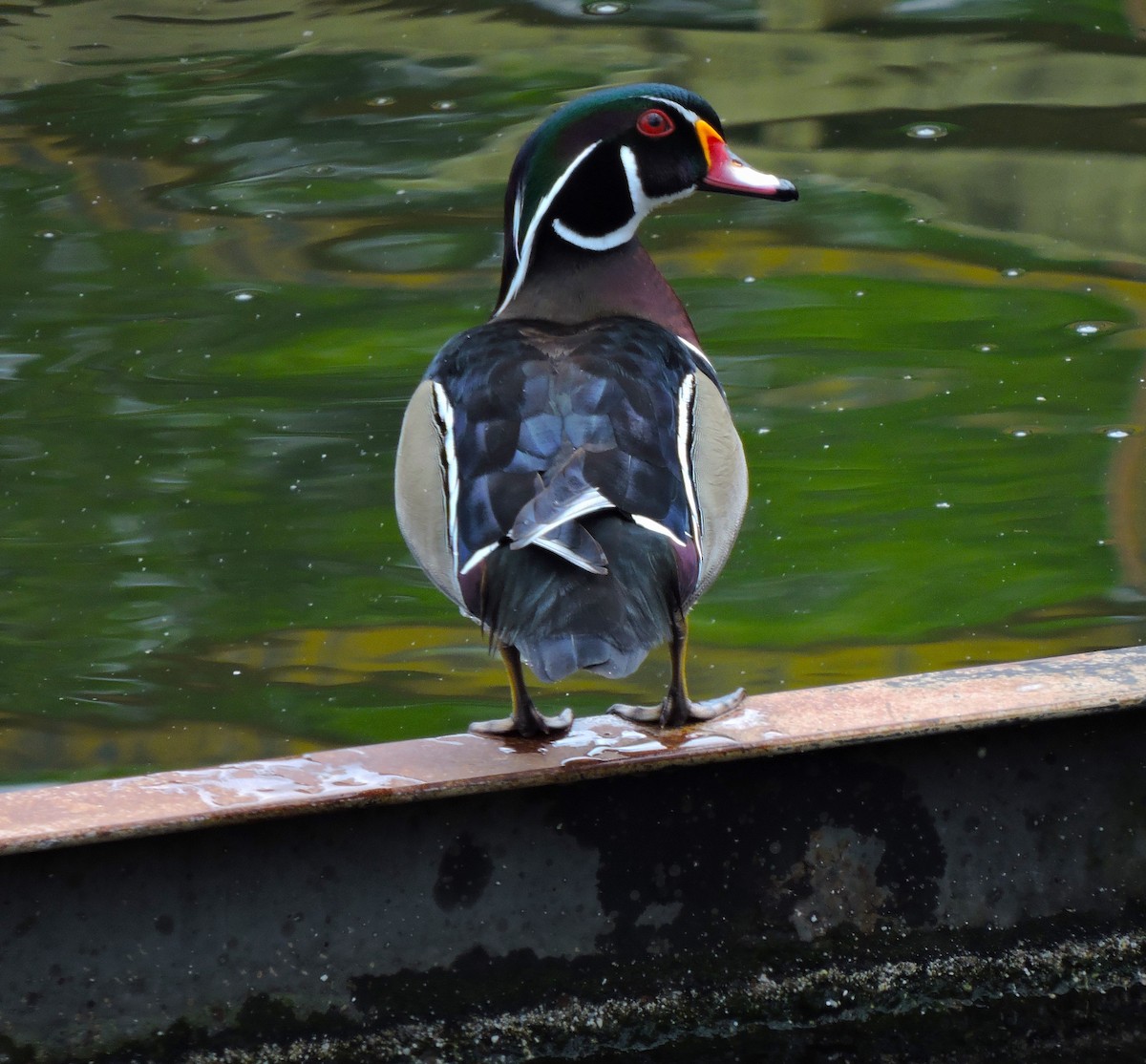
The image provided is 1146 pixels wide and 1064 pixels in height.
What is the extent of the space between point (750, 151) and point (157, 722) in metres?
4.02

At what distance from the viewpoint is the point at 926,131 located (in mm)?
7121

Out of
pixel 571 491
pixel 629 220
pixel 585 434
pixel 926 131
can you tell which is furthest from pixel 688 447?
pixel 926 131

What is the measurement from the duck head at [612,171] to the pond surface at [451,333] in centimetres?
104

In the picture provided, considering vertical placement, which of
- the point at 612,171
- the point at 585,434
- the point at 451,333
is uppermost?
the point at 612,171

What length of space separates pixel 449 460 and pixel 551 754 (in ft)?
1.38

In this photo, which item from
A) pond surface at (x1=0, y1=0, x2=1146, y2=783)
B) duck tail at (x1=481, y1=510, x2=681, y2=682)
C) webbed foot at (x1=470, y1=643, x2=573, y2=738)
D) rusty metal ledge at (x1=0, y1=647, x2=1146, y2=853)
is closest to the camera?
duck tail at (x1=481, y1=510, x2=681, y2=682)

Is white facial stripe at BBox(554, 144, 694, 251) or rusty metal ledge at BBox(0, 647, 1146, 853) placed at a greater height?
white facial stripe at BBox(554, 144, 694, 251)

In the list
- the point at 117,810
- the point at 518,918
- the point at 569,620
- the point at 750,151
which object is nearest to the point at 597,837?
the point at 518,918

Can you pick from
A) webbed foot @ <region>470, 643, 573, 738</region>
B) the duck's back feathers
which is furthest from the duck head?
webbed foot @ <region>470, 643, 573, 738</region>

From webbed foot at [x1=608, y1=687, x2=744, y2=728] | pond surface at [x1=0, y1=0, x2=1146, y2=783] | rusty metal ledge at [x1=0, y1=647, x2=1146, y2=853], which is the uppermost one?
rusty metal ledge at [x1=0, y1=647, x2=1146, y2=853]

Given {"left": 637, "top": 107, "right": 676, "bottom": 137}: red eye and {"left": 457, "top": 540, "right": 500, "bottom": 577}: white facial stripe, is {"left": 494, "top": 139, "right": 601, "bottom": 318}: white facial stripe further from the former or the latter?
{"left": 457, "top": 540, "right": 500, "bottom": 577}: white facial stripe

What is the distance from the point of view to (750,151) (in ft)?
22.9

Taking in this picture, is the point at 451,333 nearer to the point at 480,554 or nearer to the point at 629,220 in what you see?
the point at 629,220

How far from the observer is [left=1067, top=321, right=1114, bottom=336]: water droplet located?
217 inches
